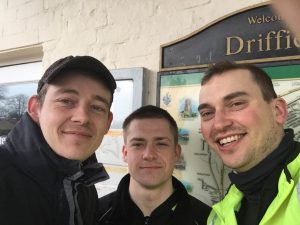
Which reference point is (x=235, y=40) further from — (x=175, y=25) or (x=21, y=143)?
(x=21, y=143)

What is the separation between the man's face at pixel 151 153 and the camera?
1322 millimetres

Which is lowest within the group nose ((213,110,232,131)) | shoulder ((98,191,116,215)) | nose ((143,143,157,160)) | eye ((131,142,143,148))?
shoulder ((98,191,116,215))

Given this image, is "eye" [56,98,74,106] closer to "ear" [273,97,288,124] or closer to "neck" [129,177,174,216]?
"neck" [129,177,174,216]

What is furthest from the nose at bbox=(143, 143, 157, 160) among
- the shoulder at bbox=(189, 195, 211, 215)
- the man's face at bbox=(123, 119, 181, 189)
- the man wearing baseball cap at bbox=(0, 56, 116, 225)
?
the man wearing baseball cap at bbox=(0, 56, 116, 225)

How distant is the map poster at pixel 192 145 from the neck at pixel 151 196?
78 mm

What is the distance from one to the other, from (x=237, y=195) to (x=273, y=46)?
54 centimetres

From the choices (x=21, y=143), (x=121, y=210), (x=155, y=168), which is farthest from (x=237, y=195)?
(x=21, y=143)

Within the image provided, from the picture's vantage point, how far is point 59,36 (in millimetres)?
1818

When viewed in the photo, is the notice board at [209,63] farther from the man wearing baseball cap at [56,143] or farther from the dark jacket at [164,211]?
the man wearing baseball cap at [56,143]

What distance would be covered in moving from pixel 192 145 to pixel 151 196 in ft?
0.89

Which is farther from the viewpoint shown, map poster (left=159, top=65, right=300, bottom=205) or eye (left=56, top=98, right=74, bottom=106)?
map poster (left=159, top=65, right=300, bottom=205)

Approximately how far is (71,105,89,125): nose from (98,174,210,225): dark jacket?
0.50m

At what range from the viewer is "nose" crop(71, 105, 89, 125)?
Result: 3.13 feet

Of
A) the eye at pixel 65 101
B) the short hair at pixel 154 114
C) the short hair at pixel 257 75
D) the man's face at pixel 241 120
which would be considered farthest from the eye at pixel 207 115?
the eye at pixel 65 101
